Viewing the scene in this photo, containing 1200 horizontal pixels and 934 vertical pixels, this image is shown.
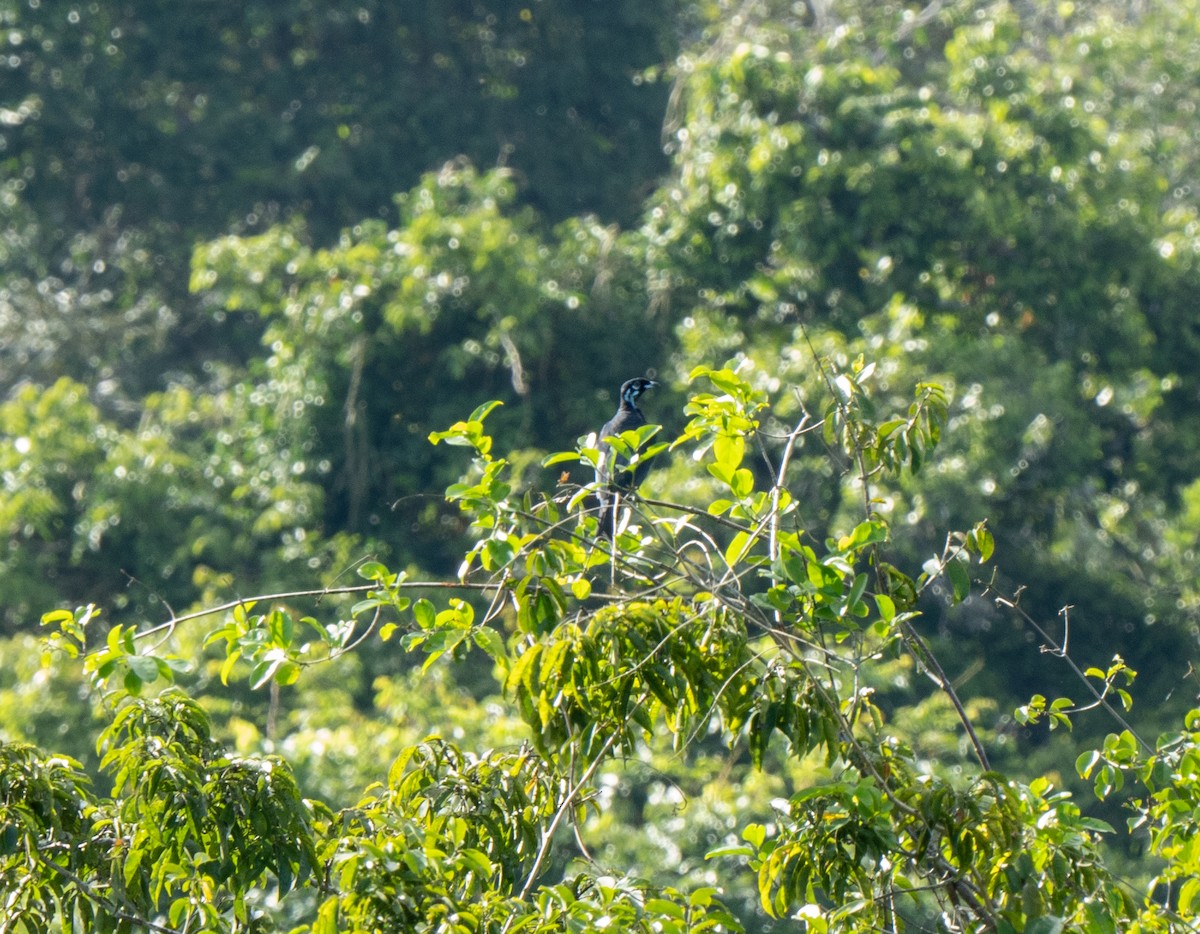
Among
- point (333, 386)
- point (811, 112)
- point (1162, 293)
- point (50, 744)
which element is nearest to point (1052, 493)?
point (1162, 293)

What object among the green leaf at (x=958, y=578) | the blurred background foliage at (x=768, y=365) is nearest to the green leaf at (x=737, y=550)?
the green leaf at (x=958, y=578)

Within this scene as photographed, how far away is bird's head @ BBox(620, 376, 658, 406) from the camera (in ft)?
22.5

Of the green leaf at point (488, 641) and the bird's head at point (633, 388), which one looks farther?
the bird's head at point (633, 388)

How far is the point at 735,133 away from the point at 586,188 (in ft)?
14.7

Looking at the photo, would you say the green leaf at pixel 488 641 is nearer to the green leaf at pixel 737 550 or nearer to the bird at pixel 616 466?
the bird at pixel 616 466

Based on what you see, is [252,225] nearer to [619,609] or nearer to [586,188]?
[586,188]

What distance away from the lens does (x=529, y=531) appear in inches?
146

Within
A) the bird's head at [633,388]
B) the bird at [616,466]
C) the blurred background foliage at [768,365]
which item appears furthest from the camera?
the blurred background foliage at [768,365]

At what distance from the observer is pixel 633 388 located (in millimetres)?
7074

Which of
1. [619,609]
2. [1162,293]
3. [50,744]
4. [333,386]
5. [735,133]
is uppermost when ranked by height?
[619,609]

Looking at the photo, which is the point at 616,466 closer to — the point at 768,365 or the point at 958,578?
the point at 958,578

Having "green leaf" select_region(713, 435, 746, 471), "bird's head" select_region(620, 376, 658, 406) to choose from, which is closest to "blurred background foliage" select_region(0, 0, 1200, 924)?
"bird's head" select_region(620, 376, 658, 406)

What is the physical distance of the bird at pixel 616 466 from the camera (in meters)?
3.35

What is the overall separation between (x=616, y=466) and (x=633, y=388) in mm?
3640
